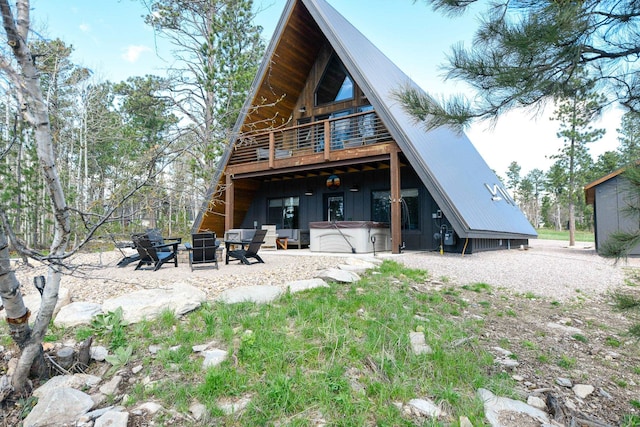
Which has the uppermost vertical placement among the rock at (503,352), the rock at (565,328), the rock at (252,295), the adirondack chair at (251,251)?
the adirondack chair at (251,251)

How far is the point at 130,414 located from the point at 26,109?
1931 mm

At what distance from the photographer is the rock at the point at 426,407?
2167mm

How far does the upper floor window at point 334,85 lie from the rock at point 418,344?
10.2 metres

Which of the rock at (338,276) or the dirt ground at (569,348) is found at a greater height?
the rock at (338,276)

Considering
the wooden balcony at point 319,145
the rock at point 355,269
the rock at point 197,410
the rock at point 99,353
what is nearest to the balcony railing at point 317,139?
the wooden balcony at point 319,145

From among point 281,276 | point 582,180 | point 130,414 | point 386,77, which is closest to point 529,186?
point 582,180

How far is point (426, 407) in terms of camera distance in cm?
222

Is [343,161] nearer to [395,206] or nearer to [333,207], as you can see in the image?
[395,206]

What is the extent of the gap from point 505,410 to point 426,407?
52 cm

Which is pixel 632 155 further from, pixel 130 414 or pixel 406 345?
pixel 130 414

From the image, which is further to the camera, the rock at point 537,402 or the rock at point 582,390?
the rock at point 582,390

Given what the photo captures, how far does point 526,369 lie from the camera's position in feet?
9.16

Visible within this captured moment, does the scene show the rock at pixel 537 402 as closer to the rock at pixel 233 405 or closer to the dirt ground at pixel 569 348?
the dirt ground at pixel 569 348

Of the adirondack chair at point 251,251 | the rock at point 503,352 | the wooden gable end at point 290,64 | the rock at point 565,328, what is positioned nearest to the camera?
the rock at point 503,352
